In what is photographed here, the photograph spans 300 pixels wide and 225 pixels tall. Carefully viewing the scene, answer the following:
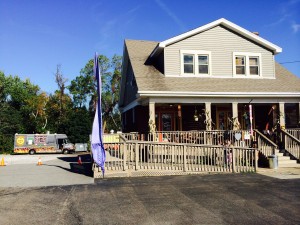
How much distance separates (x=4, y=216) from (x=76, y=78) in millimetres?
45129

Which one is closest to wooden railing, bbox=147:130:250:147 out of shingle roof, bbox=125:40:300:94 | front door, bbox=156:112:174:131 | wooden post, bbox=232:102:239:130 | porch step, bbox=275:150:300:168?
wooden post, bbox=232:102:239:130

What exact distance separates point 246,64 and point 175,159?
9434 mm

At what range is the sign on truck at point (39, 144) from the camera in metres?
37.0

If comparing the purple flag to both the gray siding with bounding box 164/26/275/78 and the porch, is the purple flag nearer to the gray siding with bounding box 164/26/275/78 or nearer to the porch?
the porch

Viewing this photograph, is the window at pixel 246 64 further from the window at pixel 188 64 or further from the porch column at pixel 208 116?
the porch column at pixel 208 116

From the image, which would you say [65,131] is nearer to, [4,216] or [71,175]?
[71,175]

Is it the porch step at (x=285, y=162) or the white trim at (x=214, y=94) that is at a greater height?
the white trim at (x=214, y=94)

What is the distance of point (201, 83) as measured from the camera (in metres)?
18.4

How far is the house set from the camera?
17.6 m

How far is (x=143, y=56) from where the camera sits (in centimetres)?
2120

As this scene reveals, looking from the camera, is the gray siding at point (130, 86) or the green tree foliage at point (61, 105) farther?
the green tree foliage at point (61, 105)

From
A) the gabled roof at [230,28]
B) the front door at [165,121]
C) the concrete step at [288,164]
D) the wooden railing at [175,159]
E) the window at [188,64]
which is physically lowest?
the concrete step at [288,164]

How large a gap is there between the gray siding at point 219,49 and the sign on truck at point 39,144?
23.4 meters

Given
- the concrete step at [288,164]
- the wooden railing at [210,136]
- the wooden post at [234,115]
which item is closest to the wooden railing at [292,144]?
the concrete step at [288,164]
